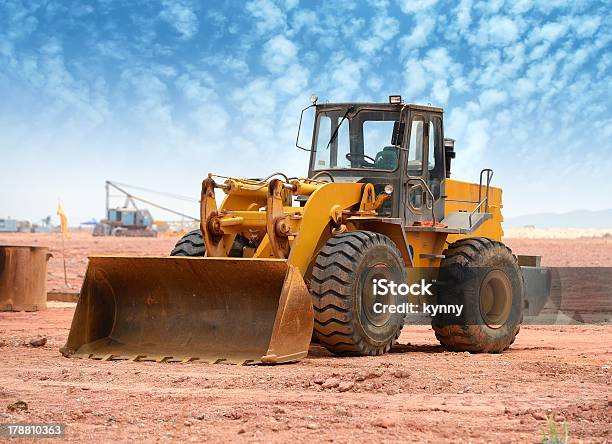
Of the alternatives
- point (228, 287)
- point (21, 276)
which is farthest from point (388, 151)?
point (21, 276)

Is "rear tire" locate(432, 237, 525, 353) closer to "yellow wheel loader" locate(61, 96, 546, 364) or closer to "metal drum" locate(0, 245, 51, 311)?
"yellow wheel loader" locate(61, 96, 546, 364)

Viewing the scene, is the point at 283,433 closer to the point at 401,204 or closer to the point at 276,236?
the point at 276,236

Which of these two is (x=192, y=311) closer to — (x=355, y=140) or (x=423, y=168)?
(x=355, y=140)

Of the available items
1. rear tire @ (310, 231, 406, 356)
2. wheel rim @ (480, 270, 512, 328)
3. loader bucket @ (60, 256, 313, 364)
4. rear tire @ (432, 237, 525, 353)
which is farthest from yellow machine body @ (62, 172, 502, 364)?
wheel rim @ (480, 270, 512, 328)

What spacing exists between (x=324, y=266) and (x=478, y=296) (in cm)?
278

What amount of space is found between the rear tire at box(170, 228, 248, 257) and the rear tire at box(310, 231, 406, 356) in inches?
59.7

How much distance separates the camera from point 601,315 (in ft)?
61.8

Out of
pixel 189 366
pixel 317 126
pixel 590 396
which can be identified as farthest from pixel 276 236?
pixel 590 396

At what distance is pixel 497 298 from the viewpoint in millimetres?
13961

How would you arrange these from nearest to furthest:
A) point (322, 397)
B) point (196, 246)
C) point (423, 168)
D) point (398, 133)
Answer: point (322, 397) → point (196, 246) → point (398, 133) → point (423, 168)

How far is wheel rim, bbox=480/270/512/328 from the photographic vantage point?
13.8m

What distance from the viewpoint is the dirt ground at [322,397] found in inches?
297

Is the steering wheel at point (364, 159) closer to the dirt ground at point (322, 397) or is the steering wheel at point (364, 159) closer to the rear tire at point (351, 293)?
the rear tire at point (351, 293)

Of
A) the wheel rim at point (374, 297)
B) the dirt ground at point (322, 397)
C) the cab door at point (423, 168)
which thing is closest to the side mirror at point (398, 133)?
the cab door at point (423, 168)
